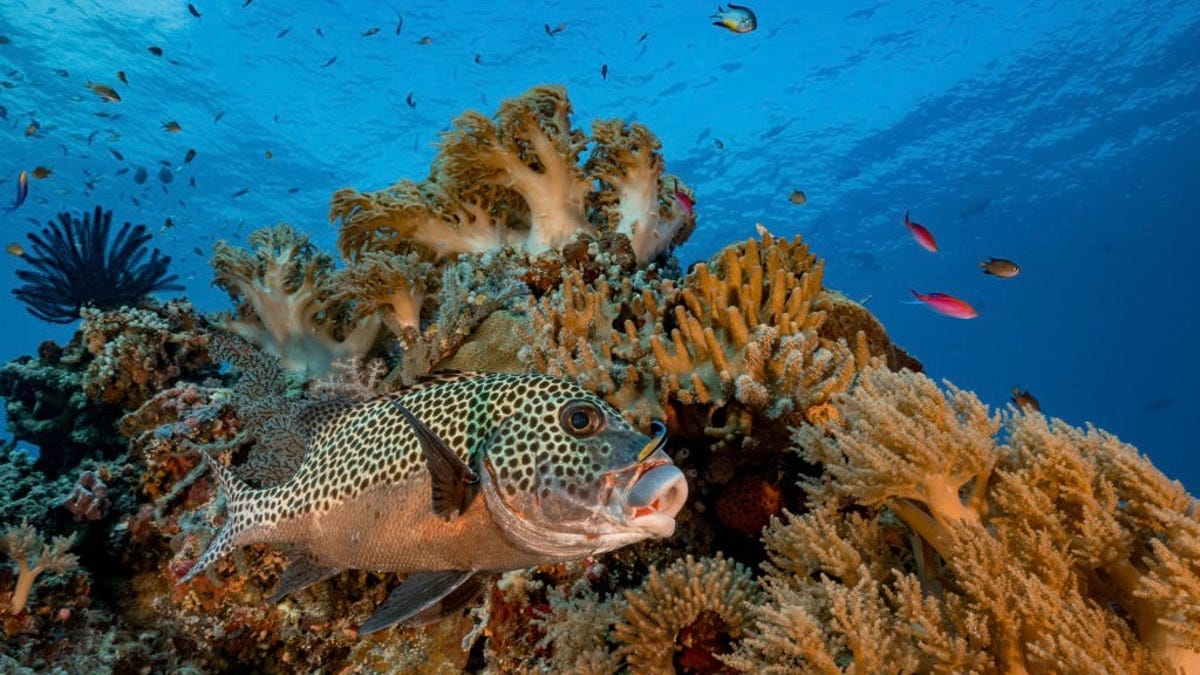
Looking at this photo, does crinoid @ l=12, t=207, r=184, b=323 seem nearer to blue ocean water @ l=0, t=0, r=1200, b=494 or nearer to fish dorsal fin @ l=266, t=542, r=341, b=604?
fish dorsal fin @ l=266, t=542, r=341, b=604

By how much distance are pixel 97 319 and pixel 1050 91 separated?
55746 millimetres

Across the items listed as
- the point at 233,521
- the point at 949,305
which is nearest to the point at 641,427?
the point at 233,521

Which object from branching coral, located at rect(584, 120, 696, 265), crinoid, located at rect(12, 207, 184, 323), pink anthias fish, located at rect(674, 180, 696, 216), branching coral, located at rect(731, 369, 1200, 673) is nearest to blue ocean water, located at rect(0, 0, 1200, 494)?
crinoid, located at rect(12, 207, 184, 323)

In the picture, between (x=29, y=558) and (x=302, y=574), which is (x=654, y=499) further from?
(x=29, y=558)

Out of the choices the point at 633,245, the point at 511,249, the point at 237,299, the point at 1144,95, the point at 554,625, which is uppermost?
the point at 1144,95

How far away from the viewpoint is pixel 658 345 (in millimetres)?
4066

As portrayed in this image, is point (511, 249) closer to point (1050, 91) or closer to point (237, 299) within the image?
point (237, 299)

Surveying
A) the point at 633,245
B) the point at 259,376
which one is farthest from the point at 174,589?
the point at 633,245

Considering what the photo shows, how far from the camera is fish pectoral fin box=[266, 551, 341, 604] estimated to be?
8.66 ft

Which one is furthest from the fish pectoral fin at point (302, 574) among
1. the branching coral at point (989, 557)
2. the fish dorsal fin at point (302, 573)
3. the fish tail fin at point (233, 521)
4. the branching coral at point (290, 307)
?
the branching coral at point (290, 307)

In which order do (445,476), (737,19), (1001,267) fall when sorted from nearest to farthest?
(445,476) → (1001,267) → (737,19)

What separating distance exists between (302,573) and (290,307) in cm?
448

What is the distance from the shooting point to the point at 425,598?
7.38ft

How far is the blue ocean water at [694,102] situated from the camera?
38.0 m
